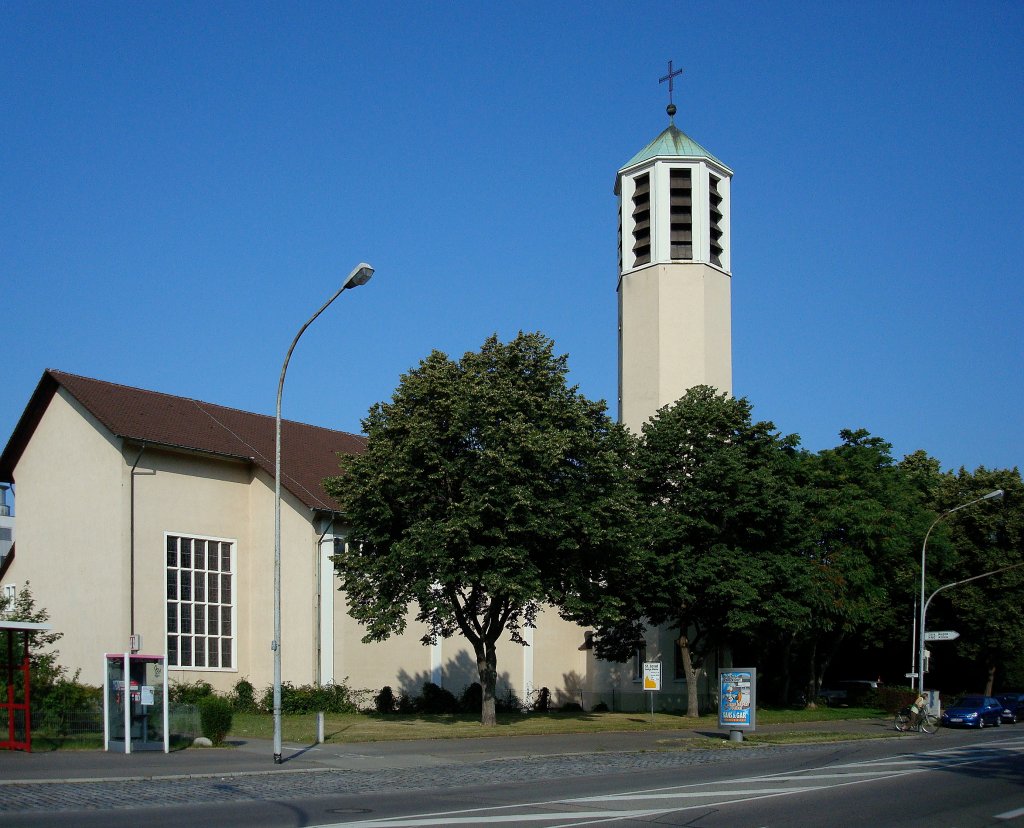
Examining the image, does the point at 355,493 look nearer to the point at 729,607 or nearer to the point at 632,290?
the point at 729,607

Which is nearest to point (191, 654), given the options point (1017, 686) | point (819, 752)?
point (819, 752)

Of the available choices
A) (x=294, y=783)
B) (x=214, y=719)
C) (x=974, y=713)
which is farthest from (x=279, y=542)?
(x=974, y=713)

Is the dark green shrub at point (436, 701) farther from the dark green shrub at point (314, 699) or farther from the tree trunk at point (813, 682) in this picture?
the tree trunk at point (813, 682)

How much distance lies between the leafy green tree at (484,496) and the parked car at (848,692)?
114ft

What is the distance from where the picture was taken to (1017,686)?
6512 cm

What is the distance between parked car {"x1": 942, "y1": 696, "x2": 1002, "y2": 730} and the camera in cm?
4262

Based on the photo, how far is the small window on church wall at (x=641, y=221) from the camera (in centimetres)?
5638

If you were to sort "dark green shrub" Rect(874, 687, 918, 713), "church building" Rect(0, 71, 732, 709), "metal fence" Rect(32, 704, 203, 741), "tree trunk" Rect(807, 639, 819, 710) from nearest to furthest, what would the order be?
1. "metal fence" Rect(32, 704, 203, 741)
2. "church building" Rect(0, 71, 732, 709)
3. "dark green shrub" Rect(874, 687, 918, 713)
4. "tree trunk" Rect(807, 639, 819, 710)

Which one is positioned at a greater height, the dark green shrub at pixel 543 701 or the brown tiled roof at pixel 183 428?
the brown tiled roof at pixel 183 428

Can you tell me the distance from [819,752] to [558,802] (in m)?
14.0

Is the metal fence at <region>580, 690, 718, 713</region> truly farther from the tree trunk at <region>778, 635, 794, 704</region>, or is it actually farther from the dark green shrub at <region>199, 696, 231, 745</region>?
the dark green shrub at <region>199, 696, 231, 745</region>

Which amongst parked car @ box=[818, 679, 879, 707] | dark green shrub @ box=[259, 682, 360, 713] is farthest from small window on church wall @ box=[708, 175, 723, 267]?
dark green shrub @ box=[259, 682, 360, 713]

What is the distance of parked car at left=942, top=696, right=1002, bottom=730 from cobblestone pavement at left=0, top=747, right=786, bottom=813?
21.0m

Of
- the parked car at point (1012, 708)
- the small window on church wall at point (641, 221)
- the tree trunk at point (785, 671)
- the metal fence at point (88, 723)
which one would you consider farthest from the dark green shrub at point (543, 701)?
the metal fence at point (88, 723)
